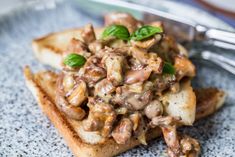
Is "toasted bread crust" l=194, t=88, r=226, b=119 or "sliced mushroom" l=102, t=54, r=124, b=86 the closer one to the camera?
"sliced mushroom" l=102, t=54, r=124, b=86

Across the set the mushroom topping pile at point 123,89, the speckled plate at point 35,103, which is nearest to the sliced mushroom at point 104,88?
the mushroom topping pile at point 123,89

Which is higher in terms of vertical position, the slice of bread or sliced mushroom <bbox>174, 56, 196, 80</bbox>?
sliced mushroom <bbox>174, 56, 196, 80</bbox>

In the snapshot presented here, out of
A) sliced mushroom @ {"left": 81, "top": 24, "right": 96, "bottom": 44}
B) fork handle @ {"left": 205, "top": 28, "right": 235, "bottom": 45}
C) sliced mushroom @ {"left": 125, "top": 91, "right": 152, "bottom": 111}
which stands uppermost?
fork handle @ {"left": 205, "top": 28, "right": 235, "bottom": 45}

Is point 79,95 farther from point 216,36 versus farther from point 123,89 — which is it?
point 216,36

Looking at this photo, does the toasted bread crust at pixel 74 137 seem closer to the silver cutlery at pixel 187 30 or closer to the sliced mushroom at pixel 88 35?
the sliced mushroom at pixel 88 35

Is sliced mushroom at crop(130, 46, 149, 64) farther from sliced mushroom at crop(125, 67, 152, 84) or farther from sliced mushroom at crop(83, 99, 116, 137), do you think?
sliced mushroom at crop(83, 99, 116, 137)

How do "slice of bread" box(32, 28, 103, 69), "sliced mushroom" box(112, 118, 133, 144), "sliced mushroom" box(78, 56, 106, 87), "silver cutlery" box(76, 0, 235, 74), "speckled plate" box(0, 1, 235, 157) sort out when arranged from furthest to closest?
"slice of bread" box(32, 28, 103, 69)
"silver cutlery" box(76, 0, 235, 74)
"speckled plate" box(0, 1, 235, 157)
"sliced mushroom" box(78, 56, 106, 87)
"sliced mushroom" box(112, 118, 133, 144)

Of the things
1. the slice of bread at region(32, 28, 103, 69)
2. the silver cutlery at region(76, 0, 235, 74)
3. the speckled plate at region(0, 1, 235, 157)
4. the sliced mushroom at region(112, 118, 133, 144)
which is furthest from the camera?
the slice of bread at region(32, 28, 103, 69)

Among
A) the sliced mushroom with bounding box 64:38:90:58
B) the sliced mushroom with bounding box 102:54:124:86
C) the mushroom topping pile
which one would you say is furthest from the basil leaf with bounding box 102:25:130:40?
the sliced mushroom with bounding box 102:54:124:86
